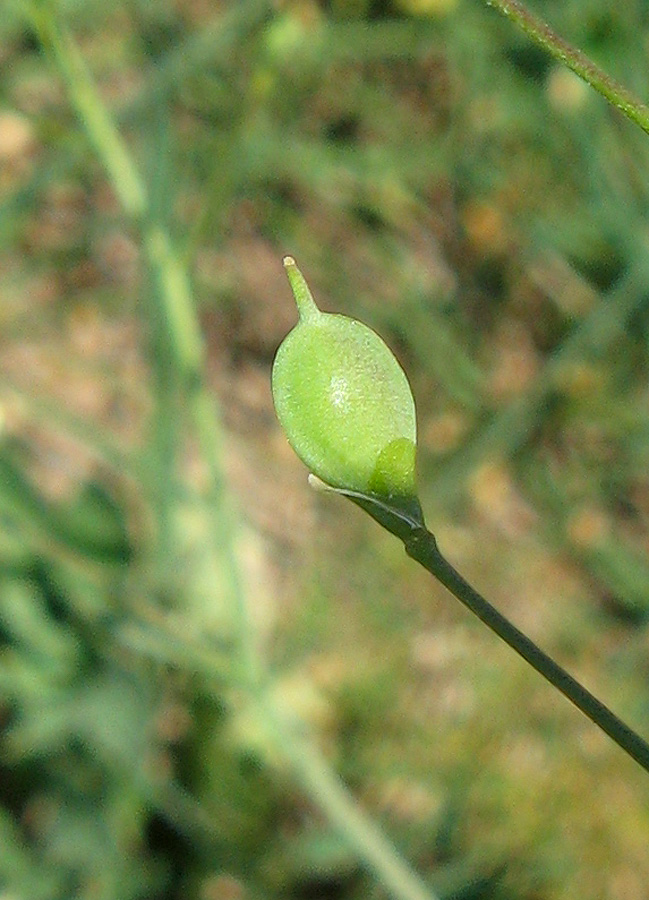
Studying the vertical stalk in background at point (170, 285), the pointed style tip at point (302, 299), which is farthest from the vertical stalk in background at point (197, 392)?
the pointed style tip at point (302, 299)

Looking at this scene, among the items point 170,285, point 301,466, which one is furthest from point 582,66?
point 301,466

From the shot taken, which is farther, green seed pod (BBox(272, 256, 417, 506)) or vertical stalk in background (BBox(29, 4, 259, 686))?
vertical stalk in background (BBox(29, 4, 259, 686))

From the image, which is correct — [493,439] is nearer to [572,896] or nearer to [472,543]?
[472,543]

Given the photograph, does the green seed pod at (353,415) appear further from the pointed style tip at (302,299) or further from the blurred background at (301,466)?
the blurred background at (301,466)

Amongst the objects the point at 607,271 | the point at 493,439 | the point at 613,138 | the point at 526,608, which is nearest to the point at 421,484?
the point at 493,439

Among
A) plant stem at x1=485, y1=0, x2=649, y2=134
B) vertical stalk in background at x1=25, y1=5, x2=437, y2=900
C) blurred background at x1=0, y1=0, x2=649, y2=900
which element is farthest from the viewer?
blurred background at x1=0, y1=0, x2=649, y2=900

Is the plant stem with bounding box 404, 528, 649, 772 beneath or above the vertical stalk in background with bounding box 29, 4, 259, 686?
above

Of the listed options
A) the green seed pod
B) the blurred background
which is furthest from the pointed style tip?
the blurred background

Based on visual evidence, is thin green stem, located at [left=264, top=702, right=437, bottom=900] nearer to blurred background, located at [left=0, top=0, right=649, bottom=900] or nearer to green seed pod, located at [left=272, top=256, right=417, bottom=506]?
blurred background, located at [left=0, top=0, right=649, bottom=900]

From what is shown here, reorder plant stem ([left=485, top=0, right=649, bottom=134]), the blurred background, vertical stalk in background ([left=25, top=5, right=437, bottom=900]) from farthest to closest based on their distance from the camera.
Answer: the blurred background → vertical stalk in background ([left=25, top=5, right=437, bottom=900]) → plant stem ([left=485, top=0, right=649, bottom=134])
